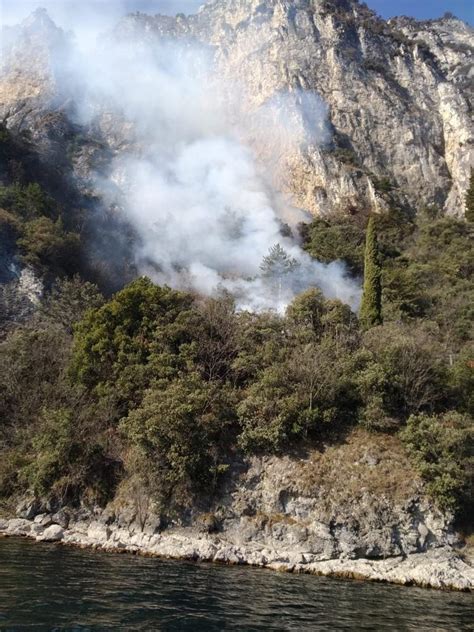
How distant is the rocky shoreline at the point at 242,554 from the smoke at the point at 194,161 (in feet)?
96.1

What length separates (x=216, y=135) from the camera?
83.9 meters

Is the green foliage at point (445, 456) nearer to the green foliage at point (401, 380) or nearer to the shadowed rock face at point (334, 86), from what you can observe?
the green foliage at point (401, 380)

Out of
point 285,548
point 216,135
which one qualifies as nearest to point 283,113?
point 216,135

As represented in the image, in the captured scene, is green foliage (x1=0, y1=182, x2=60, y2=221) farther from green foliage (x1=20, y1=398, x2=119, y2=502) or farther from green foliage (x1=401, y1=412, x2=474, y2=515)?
green foliage (x1=401, y1=412, x2=474, y2=515)

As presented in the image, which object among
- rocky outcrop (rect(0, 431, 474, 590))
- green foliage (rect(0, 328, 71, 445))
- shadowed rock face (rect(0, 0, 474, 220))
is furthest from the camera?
shadowed rock face (rect(0, 0, 474, 220))

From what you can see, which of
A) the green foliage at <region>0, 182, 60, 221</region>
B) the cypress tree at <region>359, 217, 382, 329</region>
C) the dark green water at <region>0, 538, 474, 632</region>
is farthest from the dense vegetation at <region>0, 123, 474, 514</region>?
the green foliage at <region>0, 182, 60, 221</region>

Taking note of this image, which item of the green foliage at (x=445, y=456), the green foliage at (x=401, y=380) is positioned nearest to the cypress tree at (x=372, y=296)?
the green foliage at (x=401, y=380)

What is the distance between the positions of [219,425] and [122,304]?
10.9 metres

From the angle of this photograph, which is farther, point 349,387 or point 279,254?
point 279,254

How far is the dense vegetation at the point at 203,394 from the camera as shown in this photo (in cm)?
2641

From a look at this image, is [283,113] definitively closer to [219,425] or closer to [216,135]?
[216,135]

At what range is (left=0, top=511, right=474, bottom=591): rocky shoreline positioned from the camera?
20562 mm

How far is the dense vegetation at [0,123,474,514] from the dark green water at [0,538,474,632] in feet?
22.0

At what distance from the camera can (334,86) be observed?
85312 mm
